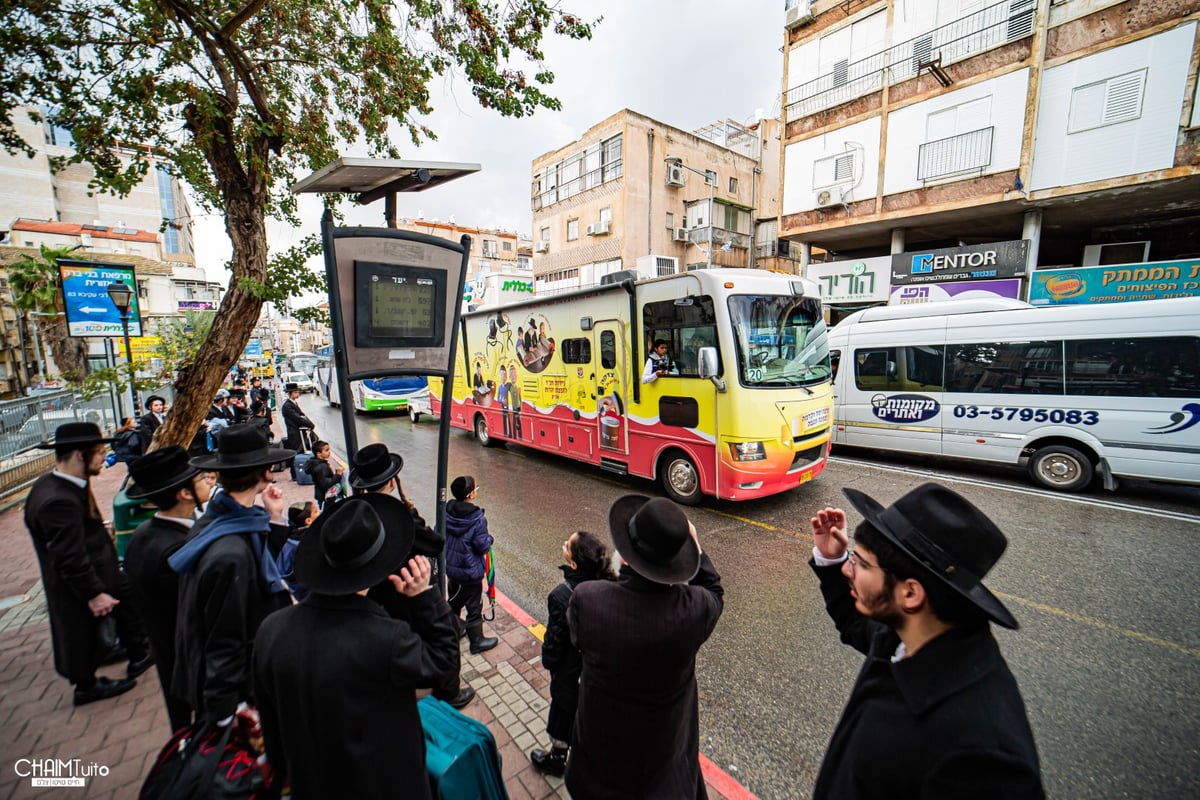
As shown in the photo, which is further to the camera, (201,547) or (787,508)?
(787,508)

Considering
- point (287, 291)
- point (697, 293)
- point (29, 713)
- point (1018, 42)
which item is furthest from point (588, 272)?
point (29, 713)

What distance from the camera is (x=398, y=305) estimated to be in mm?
2932

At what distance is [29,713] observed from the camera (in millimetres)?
3121

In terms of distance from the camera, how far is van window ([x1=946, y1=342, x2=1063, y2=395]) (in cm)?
733

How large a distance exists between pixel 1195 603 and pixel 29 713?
29.9 ft

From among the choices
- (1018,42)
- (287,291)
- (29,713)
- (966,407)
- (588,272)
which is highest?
(1018,42)

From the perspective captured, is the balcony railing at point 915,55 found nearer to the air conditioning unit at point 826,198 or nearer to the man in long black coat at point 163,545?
the air conditioning unit at point 826,198

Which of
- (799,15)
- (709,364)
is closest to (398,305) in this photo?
(709,364)

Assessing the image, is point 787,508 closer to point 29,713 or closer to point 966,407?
point 966,407

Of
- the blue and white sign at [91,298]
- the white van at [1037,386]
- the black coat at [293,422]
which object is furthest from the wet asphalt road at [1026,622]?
the blue and white sign at [91,298]

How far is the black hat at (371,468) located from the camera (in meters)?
2.85

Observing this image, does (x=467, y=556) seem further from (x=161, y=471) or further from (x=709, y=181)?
(x=709, y=181)

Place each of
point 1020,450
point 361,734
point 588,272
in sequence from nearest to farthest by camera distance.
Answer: point 361,734
point 1020,450
point 588,272

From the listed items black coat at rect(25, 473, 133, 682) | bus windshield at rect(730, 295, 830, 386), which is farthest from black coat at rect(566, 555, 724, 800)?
bus windshield at rect(730, 295, 830, 386)
